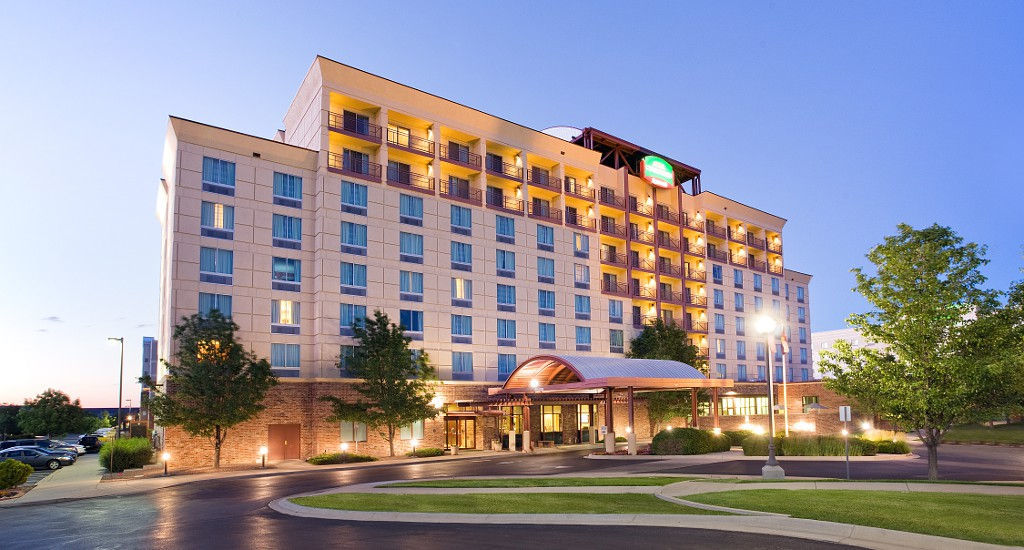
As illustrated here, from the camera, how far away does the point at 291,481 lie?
1240 inches

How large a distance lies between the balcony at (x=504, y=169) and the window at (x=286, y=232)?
16769 mm

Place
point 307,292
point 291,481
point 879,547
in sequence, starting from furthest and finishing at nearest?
point 307,292, point 291,481, point 879,547

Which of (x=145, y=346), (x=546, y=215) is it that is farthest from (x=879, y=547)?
(x=145, y=346)

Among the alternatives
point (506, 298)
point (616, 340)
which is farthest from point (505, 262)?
point (616, 340)

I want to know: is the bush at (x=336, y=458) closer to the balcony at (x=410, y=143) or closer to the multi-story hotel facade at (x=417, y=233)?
the multi-story hotel facade at (x=417, y=233)

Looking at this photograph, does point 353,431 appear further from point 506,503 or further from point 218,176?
point 506,503

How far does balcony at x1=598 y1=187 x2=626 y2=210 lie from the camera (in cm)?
6788

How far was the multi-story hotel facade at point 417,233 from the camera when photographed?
45.5 m

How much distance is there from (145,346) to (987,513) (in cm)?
10350

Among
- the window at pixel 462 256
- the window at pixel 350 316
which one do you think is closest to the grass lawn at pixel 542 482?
the window at pixel 350 316

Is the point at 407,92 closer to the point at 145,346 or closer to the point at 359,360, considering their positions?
the point at 359,360

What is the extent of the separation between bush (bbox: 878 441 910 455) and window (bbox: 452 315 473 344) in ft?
90.8

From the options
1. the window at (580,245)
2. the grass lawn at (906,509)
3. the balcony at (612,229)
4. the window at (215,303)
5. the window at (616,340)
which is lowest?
the grass lawn at (906,509)

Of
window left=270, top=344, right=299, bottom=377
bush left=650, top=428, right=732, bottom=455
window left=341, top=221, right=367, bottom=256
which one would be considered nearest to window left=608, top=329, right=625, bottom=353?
bush left=650, top=428, right=732, bottom=455
